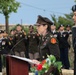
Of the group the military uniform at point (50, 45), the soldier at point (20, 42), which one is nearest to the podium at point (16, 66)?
the military uniform at point (50, 45)

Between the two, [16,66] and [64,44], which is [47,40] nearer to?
[16,66]

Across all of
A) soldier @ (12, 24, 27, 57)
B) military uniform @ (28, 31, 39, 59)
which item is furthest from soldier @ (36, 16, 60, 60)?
soldier @ (12, 24, 27, 57)

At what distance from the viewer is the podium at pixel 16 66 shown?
498cm

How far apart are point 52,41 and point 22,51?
6.54 m

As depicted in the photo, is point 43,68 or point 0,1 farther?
point 0,1

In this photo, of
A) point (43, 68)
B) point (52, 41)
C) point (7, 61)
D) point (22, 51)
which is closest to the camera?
point (43, 68)

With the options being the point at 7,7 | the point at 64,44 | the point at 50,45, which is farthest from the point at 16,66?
the point at 7,7

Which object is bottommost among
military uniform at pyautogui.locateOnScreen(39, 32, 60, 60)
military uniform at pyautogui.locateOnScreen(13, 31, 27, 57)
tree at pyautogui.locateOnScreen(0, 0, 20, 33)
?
military uniform at pyautogui.locateOnScreen(13, 31, 27, 57)

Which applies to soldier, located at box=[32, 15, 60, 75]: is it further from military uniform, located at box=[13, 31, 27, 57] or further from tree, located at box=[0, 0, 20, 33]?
tree, located at box=[0, 0, 20, 33]

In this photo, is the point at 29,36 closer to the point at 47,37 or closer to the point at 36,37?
the point at 36,37

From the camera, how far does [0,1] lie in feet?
79.2

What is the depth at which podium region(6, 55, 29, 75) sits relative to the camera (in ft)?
16.3

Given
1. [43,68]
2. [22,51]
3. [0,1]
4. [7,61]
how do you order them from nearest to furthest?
[43,68]
[7,61]
[22,51]
[0,1]

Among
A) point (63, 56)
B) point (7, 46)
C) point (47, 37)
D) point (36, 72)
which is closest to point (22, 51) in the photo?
point (7, 46)
